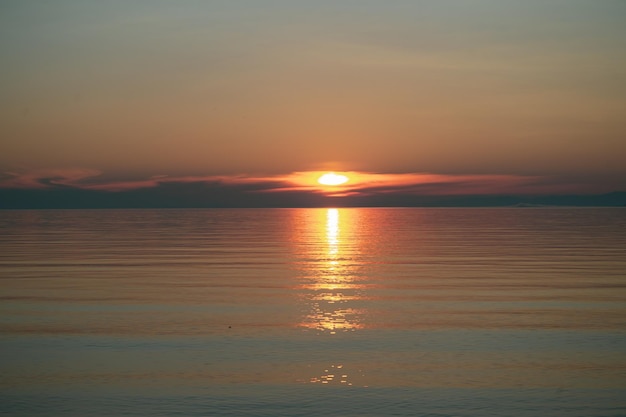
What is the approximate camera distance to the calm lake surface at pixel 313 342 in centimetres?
1427

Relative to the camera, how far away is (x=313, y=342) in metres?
19.2

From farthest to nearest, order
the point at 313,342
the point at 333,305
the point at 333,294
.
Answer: the point at 333,294
the point at 333,305
the point at 313,342

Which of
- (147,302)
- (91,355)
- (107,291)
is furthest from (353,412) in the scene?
(107,291)

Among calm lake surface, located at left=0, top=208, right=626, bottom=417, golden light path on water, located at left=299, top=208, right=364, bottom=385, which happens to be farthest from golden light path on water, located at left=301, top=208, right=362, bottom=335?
calm lake surface, located at left=0, top=208, right=626, bottom=417

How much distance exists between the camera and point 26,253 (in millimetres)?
48312

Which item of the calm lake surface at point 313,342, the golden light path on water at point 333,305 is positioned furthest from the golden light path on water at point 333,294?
the calm lake surface at point 313,342

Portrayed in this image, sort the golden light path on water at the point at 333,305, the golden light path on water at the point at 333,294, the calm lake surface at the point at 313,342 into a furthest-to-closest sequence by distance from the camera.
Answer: the golden light path on water at the point at 333,294
the golden light path on water at the point at 333,305
the calm lake surface at the point at 313,342

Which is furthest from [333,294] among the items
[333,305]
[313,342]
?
[313,342]

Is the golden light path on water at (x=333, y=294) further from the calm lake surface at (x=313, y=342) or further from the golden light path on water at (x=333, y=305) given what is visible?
the calm lake surface at (x=313, y=342)

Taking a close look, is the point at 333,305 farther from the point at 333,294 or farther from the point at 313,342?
the point at 313,342

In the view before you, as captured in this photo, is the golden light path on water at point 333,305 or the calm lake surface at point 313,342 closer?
the calm lake surface at point 313,342

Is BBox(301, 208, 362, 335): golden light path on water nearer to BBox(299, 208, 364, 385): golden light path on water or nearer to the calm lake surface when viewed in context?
BBox(299, 208, 364, 385): golden light path on water

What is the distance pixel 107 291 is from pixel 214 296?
4696 mm

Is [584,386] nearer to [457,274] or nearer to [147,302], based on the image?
[147,302]
